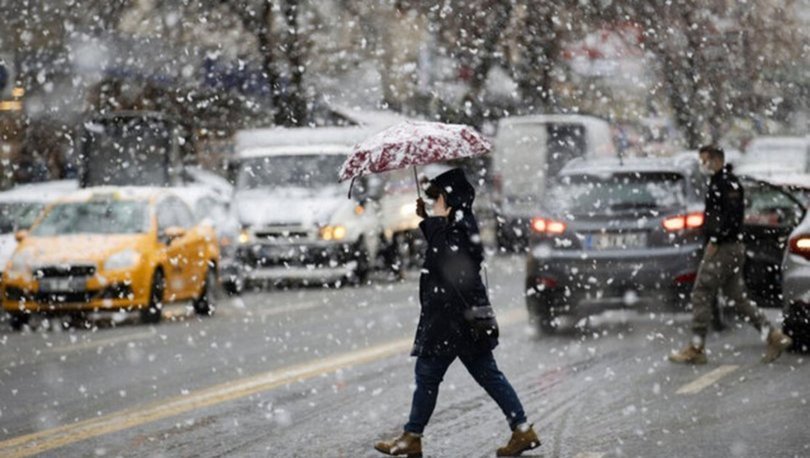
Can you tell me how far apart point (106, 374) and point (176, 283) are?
5.68m

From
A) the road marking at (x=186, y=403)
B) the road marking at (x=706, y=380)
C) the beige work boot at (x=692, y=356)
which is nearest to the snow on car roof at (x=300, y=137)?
the road marking at (x=186, y=403)

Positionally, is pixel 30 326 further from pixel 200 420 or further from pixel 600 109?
pixel 600 109

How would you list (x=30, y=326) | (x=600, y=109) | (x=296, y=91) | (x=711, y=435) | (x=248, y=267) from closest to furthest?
(x=711, y=435) → (x=30, y=326) → (x=248, y=267) → (x=296, y=91) → (x=600, y=109)

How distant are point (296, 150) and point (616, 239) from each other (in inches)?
422

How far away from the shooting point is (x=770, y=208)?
607 inches

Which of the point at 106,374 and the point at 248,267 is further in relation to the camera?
the point at 248,267

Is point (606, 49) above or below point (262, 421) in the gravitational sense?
above

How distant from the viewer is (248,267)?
2294 centimetres

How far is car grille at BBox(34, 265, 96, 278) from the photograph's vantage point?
16703 millimetres

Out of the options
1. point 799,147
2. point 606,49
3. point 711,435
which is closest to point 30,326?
point 711,435

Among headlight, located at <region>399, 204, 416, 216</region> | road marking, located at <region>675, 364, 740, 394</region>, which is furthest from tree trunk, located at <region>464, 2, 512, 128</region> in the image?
road marking, located at <region>675, 364, 740, 394</region>

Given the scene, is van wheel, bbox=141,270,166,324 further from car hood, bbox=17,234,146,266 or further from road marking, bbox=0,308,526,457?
road marking, bbox=0,308,526,457

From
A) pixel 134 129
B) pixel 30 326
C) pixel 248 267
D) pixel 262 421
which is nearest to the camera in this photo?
pixel 262 421

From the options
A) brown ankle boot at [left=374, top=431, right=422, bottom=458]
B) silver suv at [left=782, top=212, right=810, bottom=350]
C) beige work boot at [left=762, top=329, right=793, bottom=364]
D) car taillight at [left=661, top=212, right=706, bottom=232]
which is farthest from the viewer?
car taillight at [left=661, top=212, right=706, bottom=232]
